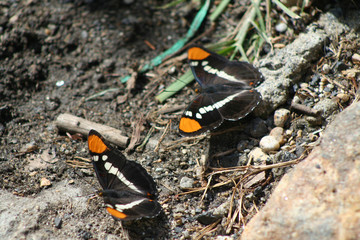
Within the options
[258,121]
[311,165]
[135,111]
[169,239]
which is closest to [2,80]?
[135,111]

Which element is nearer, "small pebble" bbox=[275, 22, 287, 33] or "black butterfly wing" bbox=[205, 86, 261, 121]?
"black butterfly wing" bbox=[205, 86, 261, 121]

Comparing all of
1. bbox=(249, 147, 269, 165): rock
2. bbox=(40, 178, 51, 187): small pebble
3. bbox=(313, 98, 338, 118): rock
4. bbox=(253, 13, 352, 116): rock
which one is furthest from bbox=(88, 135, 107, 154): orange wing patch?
bbox=(313, 98, 338, 118): rock

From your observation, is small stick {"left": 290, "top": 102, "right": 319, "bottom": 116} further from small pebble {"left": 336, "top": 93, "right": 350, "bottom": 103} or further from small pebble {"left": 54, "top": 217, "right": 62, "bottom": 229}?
small pebble {"left": 54, "top": 217, "right": 62, "bottom": 229}

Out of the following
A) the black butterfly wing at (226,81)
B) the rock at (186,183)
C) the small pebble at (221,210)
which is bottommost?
the rock at (186,183)

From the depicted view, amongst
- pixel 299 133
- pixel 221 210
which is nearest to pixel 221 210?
pixel 221 210

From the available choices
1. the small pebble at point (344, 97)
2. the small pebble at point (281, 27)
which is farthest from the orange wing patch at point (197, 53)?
the small pebble at point (344, 97)

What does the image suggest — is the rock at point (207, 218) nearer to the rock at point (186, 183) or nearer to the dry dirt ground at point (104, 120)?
the dry dirt ground at point (104, 120)
